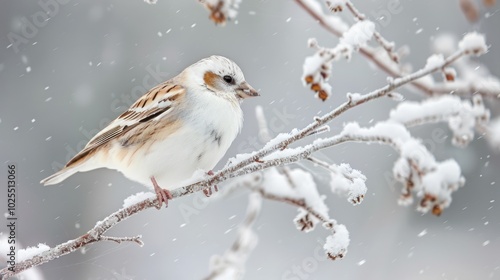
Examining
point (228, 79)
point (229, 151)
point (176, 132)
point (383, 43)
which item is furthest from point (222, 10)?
point (229, 151)

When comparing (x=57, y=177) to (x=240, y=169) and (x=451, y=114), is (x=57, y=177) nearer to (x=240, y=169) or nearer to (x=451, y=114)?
(x=240, y=169)

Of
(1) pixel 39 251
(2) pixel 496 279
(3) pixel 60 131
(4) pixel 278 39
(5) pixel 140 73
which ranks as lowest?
(1) pixel 39 251

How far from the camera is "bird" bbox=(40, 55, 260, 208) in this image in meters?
2.14

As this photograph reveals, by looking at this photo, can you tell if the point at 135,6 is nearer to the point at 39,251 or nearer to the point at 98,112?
the point at 98,112

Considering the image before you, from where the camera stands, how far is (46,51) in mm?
5816

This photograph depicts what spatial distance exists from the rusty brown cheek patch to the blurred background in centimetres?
223

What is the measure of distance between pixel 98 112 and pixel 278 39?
2.22 m

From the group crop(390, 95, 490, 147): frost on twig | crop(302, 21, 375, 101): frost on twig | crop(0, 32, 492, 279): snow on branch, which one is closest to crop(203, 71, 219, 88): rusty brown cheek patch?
crop(0, 32, 492, 279): snow on branch

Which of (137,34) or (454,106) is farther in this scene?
(137,34)

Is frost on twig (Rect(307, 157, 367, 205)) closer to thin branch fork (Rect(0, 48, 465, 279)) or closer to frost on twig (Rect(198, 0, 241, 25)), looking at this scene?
thin branch fork (Rect(0, 48, 465, 279))

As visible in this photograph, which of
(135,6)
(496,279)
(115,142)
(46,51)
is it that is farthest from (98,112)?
(496,279)

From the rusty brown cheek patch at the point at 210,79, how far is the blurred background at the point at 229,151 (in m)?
2.23

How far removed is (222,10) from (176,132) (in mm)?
1083

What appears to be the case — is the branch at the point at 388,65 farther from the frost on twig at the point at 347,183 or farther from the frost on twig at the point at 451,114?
the frost on twig at the point at 347,183
